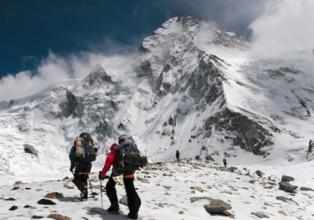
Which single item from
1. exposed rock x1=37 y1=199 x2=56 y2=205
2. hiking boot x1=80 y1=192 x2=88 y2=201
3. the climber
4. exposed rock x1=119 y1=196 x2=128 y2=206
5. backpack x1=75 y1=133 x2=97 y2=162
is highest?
backpack x1=75 y1=133 x2=97 y2=162

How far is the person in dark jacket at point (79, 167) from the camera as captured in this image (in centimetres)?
1631

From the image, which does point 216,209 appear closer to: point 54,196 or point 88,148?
point 88,148

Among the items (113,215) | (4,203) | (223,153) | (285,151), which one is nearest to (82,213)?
(113,215)

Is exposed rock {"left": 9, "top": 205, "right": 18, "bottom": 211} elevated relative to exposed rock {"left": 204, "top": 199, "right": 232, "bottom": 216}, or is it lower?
elevated

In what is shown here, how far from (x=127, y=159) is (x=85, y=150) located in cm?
254

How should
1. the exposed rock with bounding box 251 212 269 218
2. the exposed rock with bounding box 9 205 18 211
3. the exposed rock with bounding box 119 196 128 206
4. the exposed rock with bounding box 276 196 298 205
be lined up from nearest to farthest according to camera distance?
the exposed rock with bounding box 9 205 18 211 → the exposed rock with bounding box 119 196 128 206 → the exposed rock with bounding box 251 212 269 218 → the exposed rock with bounding box 276 196 298 205

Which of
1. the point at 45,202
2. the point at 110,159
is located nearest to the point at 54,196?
the point at 45,202

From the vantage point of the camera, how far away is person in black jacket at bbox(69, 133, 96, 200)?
53.6ft

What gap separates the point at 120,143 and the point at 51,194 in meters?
3.92

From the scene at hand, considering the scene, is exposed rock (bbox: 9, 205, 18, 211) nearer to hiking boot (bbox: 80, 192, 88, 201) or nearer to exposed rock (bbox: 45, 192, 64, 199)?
exposed rock (bbox: 45, 192, 64, 199)

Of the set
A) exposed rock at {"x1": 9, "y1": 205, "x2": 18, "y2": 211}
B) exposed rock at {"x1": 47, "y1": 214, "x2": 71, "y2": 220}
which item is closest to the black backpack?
exposed rock at {"x1": 9, "y1": 205, "x2": 18, "y2": 211}

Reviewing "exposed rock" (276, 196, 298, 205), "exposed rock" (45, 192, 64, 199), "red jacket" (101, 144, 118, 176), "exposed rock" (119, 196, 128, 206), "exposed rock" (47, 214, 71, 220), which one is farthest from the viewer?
"exposed rock" (276, 196, 298, 205)

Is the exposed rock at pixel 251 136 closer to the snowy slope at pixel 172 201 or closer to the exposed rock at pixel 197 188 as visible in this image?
the snowy slope at pixel 172 201

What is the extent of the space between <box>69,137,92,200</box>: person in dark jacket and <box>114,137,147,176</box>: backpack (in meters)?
2.20
